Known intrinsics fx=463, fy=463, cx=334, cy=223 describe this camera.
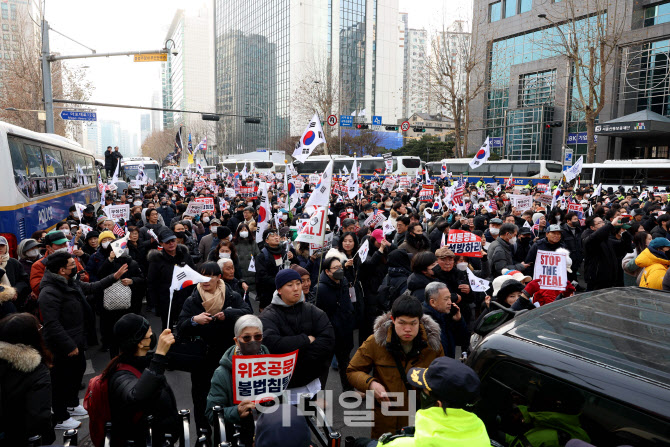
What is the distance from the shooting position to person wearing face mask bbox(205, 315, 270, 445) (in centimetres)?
294

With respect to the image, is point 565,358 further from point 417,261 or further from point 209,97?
point 209,97

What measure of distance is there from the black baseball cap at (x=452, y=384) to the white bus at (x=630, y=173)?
28269mm

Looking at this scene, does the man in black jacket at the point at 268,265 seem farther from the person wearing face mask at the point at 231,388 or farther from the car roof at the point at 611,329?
the car roof at the point at 611,329

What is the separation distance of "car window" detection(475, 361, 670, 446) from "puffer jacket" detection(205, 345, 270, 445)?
146 centimetres

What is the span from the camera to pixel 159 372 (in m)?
2.79

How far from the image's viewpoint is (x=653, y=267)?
4797 millimetres

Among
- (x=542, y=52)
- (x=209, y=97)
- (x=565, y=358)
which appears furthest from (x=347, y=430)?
Answer: (x=209, y=97)

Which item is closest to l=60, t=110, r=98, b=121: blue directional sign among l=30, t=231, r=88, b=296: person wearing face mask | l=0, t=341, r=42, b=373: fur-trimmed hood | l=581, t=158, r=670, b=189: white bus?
l=30, t=231, r=88, b=296: person wearing face mask

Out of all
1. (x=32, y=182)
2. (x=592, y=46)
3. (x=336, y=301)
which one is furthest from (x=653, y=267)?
(x=592, y=46)

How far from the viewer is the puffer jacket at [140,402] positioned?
2.74 m

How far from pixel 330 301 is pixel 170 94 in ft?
535

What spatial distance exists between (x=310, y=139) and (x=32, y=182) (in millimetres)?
5981

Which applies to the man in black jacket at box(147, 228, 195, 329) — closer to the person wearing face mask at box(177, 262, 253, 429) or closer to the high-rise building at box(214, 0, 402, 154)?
the person wearing face mask at box(177, 262, 253, 429)

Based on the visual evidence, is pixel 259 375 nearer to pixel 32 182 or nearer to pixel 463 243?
pixel 463 243
